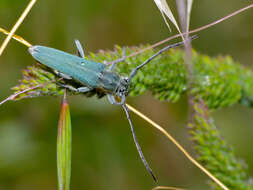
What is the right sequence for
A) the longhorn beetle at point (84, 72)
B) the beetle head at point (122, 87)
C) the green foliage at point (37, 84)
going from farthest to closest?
1. the longhorn beetle at point (84, 72)
2. the beetle head at point (122, 87)
3. the green foliage at point (37, 84)

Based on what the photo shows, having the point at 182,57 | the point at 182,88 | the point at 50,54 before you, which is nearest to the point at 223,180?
the point at 182,88

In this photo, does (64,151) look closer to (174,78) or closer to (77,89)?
(77,89)

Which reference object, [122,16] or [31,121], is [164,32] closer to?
[122,16]

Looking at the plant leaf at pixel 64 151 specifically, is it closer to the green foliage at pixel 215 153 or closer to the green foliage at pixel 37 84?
the green foliage at pixel 37 84

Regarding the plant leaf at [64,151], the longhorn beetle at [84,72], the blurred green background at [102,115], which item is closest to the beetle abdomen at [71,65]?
the longhorn beetle at [84,72]

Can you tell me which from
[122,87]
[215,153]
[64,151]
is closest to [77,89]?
[122,87]

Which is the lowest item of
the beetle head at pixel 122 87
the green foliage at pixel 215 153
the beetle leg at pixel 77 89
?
the green foliage at pixel 215 153

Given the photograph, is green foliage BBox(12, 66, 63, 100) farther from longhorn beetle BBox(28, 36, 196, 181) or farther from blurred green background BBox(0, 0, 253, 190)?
blurred green background BBox(0, 0, 253, 190)
